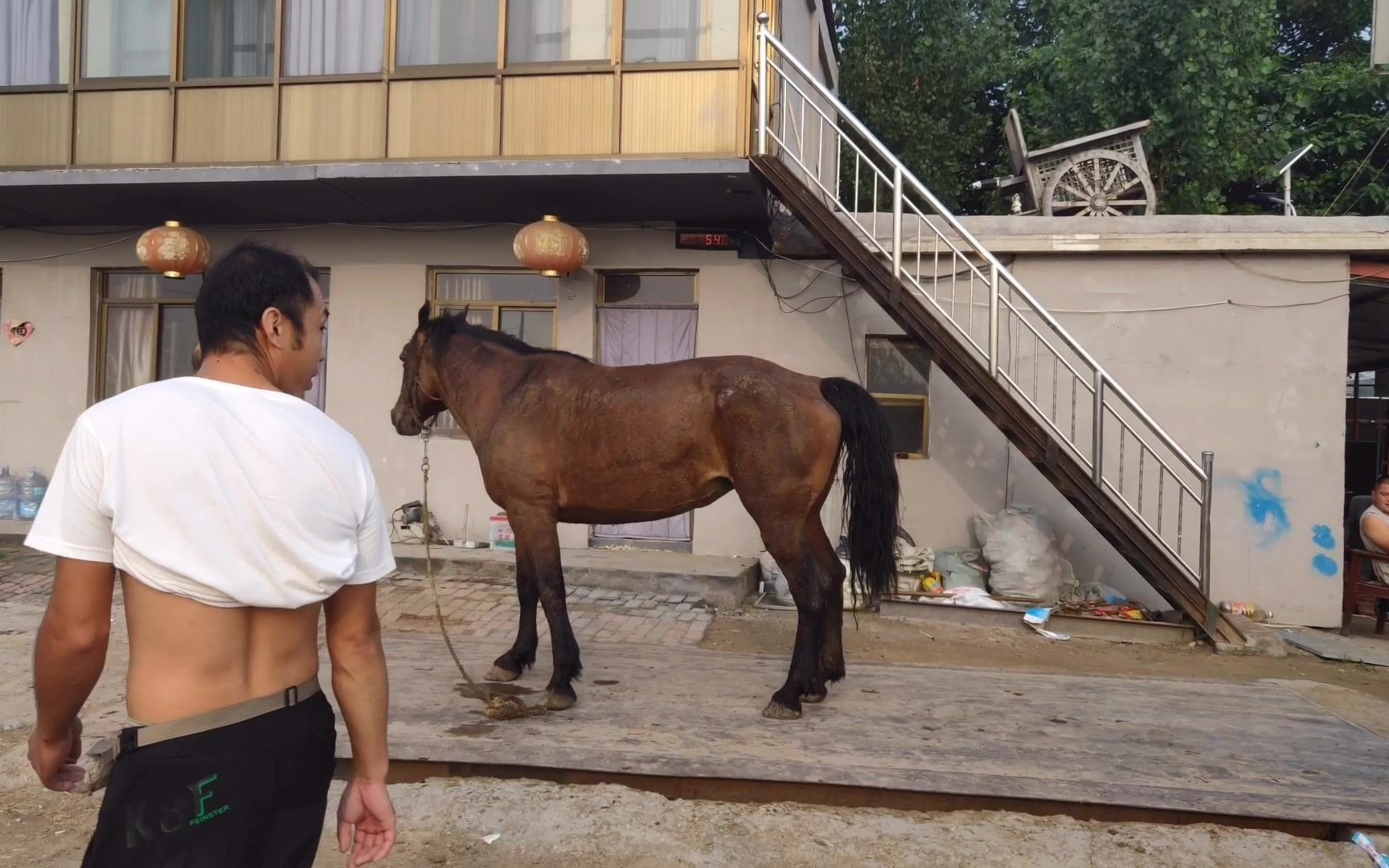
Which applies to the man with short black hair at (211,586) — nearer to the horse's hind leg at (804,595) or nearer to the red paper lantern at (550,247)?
the horse's hind leg at (804,595)

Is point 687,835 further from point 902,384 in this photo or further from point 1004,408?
point 902,384

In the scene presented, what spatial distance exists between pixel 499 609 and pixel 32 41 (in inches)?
304

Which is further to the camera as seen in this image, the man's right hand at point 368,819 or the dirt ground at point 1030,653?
the dirt ground at point 1030,653

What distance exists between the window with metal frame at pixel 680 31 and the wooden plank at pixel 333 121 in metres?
2.39

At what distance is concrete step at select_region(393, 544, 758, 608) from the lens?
779 centimetres

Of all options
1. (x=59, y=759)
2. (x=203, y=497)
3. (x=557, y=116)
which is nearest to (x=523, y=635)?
(x=59, y=759)

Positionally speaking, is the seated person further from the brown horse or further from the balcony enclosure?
the balcony enclosure

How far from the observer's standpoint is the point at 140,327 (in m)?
10.3

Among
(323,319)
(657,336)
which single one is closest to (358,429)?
(657,336)

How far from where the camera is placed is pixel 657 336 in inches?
366

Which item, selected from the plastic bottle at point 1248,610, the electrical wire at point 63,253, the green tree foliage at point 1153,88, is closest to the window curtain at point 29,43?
the electrical wire at point 63,253

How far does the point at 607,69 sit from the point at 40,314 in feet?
23.5

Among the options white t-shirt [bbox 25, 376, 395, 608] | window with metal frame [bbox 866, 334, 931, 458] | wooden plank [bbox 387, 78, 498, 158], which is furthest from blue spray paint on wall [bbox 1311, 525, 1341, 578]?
white t-shirt [bbox 25, 376, 395, 608]

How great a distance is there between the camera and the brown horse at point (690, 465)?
187 inches
